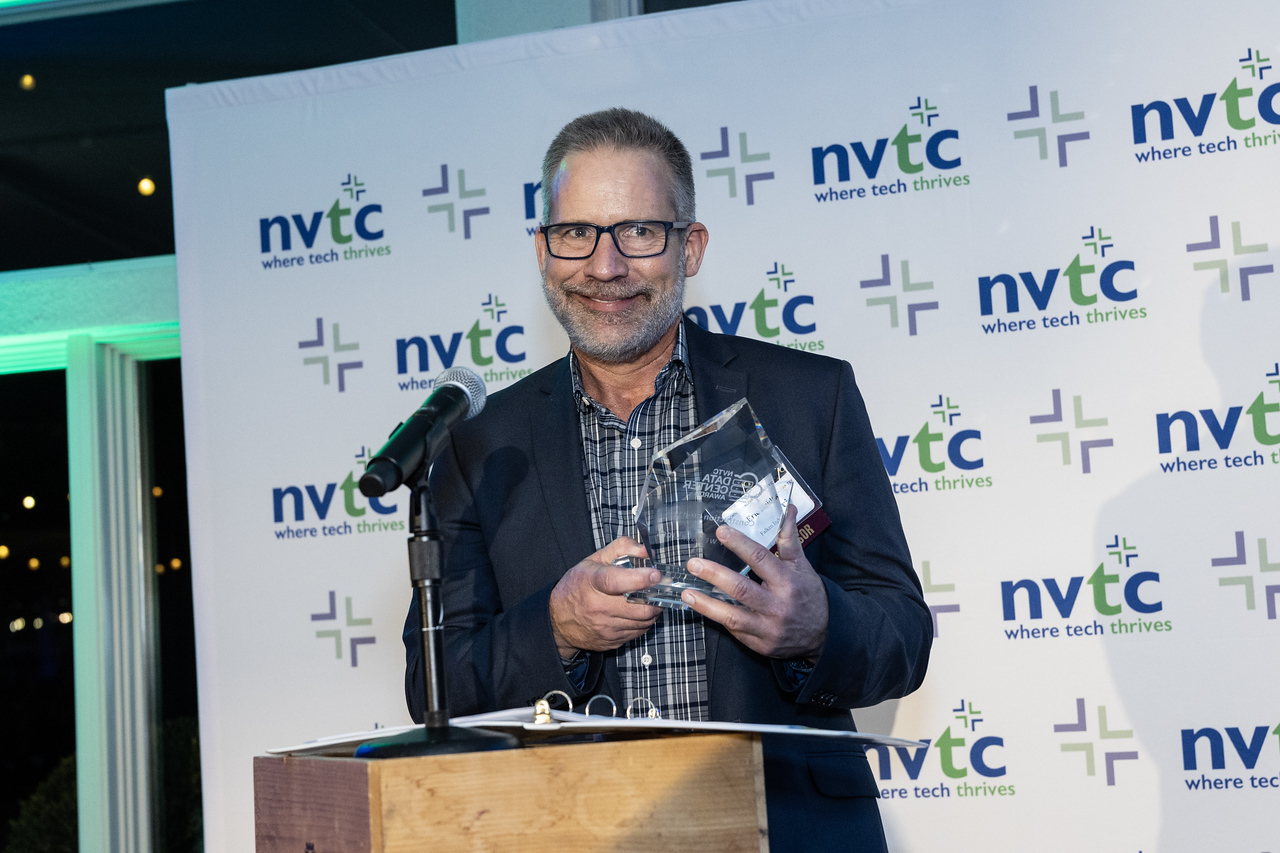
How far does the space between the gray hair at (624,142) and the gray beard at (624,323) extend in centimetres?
12

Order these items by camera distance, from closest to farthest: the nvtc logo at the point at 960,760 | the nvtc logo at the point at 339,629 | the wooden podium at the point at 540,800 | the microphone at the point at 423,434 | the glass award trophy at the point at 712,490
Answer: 1. the wooden podium at the point at 540,800
2. the microphone at the point at 423,434
3. the glass award trophy at the point at 712,490
4. the nvtc logo at the point at 960,760
5. the nvtc logo at the point at 339,629

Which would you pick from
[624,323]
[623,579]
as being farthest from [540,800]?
[624,323]

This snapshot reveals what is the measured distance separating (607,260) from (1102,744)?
1.86m

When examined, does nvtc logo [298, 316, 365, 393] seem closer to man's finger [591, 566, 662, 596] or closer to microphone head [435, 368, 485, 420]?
microphone head [435, 368, 485, 420]

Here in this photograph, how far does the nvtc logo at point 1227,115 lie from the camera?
2916 mm

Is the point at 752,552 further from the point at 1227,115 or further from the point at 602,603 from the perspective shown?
the point at 1227,115

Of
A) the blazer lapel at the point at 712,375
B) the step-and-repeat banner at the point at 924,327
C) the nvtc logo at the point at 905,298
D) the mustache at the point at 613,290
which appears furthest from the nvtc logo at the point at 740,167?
the mustache at the point at 613,290

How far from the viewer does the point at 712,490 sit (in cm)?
156

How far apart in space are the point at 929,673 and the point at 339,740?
6.70 feet

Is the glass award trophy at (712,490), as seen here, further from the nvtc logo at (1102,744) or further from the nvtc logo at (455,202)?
the nvtc logo at (455,202)

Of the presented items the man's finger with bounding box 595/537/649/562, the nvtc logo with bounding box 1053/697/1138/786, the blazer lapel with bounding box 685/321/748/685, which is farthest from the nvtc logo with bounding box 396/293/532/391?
the man's finger with bounding box 595/537/649/562

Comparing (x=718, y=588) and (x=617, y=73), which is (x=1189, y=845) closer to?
(x=718, y=588)

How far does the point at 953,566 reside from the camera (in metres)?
2.96

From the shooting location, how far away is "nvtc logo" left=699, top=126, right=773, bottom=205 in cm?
316
